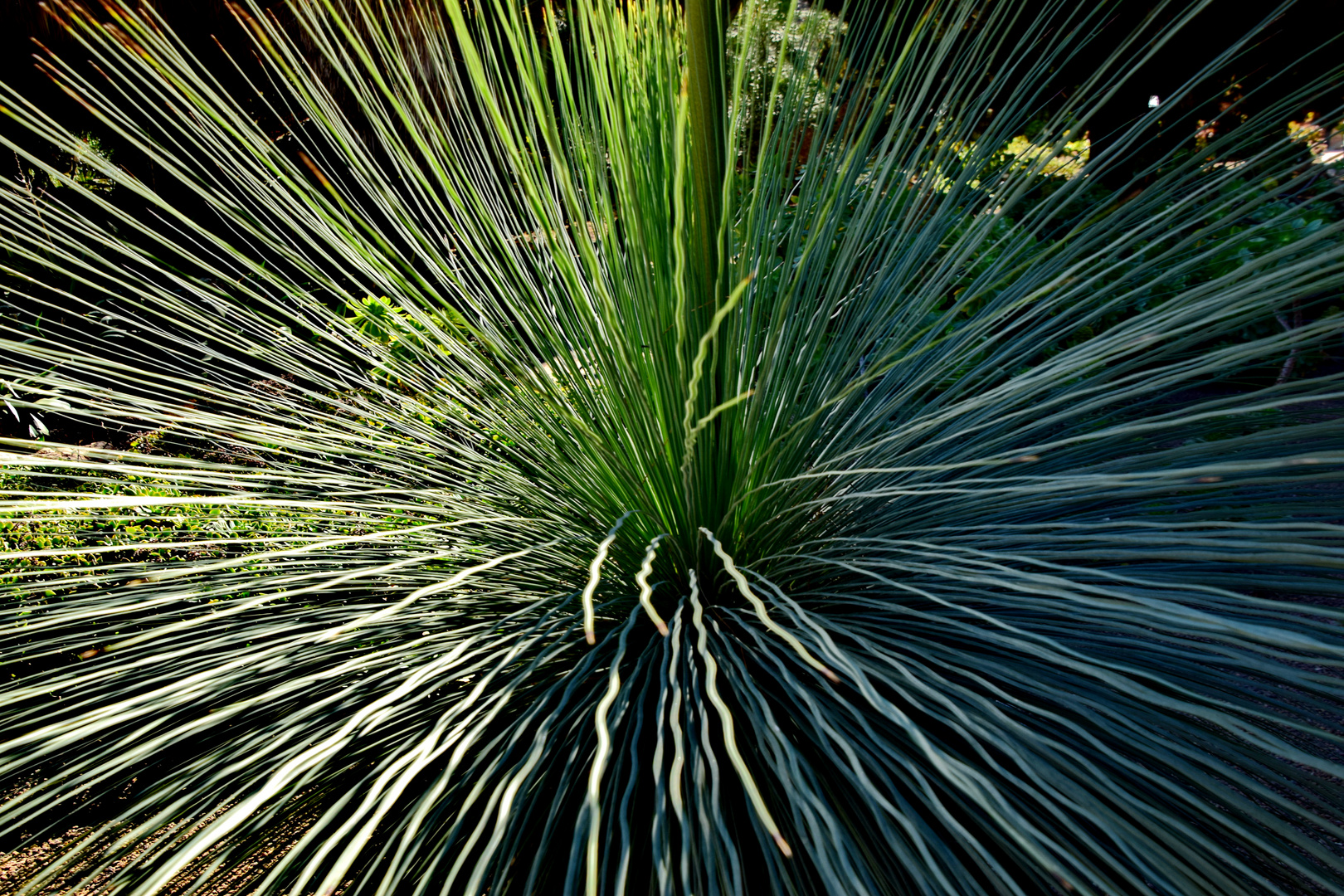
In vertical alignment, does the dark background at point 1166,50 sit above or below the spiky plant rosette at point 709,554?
above

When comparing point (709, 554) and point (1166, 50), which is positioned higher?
point (1166, 50)

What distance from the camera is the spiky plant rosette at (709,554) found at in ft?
2.76

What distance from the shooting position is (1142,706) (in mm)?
991

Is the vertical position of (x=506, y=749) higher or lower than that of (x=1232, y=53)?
lower

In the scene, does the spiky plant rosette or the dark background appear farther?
the dark background

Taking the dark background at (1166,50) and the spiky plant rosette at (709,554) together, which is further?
the dark background at (1166,50)

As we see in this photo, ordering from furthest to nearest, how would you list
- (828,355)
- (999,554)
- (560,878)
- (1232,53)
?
1. (828,355)
2. (1232,53)
3. (560,878)
4. (999,554)

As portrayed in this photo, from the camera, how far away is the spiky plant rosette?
842mm

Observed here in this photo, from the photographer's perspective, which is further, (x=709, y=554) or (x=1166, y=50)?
(x=1166, y=50)

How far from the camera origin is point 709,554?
128 centimetres

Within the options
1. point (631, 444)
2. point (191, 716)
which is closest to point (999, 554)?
point (631, 444)

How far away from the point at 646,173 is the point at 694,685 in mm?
745

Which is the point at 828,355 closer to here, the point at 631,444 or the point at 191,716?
the point at 631,444

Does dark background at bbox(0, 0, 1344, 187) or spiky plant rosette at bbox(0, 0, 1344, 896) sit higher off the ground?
dark background at bbox(0, 0, 1344, 187)
